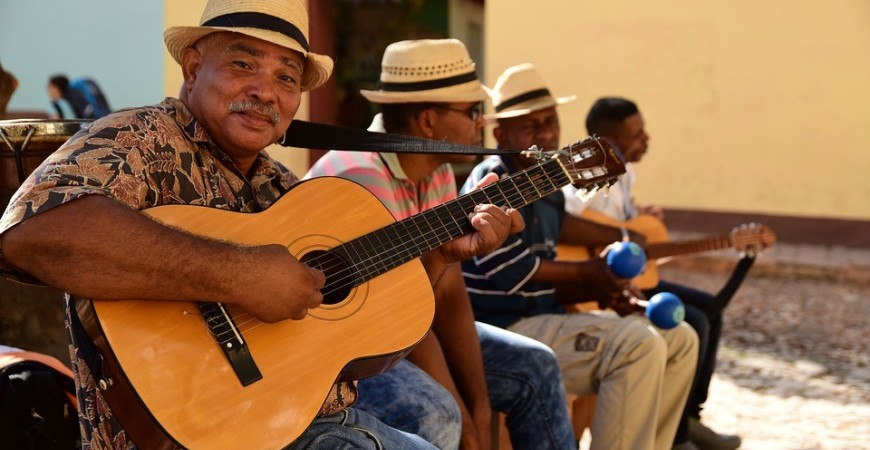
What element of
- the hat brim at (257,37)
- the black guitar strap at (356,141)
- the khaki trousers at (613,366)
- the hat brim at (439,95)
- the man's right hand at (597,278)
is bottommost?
the khaki trousers at (613,366)

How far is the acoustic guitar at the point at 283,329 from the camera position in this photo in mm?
2240

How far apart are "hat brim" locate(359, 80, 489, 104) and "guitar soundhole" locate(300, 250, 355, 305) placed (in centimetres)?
120

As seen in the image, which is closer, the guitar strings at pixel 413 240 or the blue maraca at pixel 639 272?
the guitar strings at pixel 413 240

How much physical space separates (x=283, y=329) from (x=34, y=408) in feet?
2.99

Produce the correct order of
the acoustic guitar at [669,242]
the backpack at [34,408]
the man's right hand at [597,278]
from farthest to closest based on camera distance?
1. the acoustic guitar at [669,242]
2. the man's right hand at [597,278]
3. the backpack at [34,408]

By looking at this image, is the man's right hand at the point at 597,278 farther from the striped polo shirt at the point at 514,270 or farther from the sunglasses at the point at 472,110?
the sunglasses at the point at 472,110

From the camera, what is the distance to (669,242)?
5102mm

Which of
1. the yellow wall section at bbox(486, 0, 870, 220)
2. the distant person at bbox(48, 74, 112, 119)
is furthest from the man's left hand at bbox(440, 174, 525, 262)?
the distant person at bbox(48, 74, 112, 119)

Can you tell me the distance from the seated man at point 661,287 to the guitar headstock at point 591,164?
143 centimetres

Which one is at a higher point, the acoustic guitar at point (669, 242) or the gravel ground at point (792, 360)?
the acoustic guitar at point (669, 242)

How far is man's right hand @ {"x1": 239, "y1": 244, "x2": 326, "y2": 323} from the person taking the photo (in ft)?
7.84

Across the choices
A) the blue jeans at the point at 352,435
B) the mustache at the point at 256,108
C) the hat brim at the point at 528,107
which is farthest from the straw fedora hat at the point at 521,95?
the blue jeans at the point at 352,435

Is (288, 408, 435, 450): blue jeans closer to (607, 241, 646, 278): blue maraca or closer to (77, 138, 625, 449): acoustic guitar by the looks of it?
(77, 138, 625, 449): acoustic guitar

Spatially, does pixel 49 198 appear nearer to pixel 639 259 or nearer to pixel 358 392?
pixel 358 392
